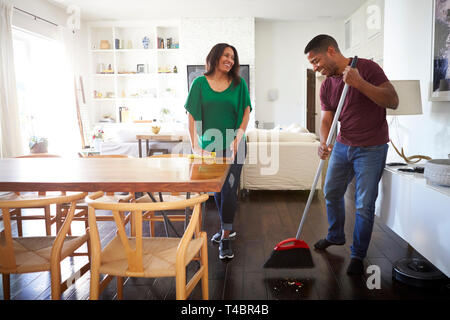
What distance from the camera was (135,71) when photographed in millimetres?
7684

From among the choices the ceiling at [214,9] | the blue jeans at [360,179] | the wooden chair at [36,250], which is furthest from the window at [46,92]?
the blue jeans at [360,179]

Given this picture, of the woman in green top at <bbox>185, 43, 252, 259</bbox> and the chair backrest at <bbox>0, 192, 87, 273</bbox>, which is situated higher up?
the woman in green top at <bbox>185, 43, 252, 259</bbox>

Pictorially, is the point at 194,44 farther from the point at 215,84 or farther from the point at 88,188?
the point at 88,188

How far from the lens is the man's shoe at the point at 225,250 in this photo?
2.32 meters

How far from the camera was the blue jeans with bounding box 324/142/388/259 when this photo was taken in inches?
79.0

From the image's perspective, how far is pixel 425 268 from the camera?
195cm

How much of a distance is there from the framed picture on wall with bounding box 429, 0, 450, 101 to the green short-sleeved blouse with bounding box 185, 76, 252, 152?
128 centimetres

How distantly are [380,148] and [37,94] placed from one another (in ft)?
19.7

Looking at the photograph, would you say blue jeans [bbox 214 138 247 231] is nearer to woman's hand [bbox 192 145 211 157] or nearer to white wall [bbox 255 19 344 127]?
woman's hand [bbox 192 145 211 157]

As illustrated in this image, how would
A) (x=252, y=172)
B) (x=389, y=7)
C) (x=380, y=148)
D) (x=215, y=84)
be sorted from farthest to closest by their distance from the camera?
(x=252, y=172)
(x=389, y=7)
(x=215, y=84)
(x=380, y=148)

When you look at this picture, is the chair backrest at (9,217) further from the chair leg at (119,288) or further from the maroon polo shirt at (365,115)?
the maroon polo shirt at (365,115)

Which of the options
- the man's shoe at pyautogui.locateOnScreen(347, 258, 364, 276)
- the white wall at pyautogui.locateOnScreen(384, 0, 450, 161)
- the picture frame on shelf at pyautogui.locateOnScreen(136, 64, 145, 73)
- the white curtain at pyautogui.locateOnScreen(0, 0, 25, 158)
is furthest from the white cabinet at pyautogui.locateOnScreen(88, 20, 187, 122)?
the man's shoe at pyautogui.locateOnScreen(347, 258, 364, 276)

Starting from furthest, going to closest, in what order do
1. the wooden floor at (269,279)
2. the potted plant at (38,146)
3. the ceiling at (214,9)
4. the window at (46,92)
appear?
the ceiling at (214,9), the window at (46,92), the potted plant at (38,146), the wooden floor at (269,279)

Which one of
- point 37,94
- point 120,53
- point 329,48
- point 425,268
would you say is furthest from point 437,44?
point 120,53
